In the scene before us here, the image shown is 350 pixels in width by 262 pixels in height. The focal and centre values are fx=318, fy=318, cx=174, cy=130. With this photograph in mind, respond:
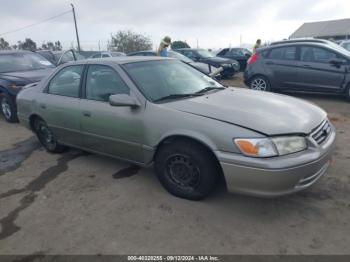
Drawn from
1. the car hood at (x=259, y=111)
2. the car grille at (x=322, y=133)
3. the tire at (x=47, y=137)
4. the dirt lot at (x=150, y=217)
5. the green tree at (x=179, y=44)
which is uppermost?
the green tree at (x=179, y=44)

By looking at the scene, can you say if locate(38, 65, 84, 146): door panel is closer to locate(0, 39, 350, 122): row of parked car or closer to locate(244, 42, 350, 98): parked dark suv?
locate(0, 39, 350, 122): row of parked car

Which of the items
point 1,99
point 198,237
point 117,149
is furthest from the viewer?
point 1,99

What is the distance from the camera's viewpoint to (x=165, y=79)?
3.94 metres

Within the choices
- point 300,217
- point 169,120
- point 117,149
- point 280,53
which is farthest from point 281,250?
point 280,53

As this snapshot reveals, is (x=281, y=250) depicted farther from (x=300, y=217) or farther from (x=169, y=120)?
(x=169, y=120)

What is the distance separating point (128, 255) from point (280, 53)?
751 cm

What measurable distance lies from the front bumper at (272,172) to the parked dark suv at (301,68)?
18.3 ft

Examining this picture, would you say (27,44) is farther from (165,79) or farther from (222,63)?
(165,79)

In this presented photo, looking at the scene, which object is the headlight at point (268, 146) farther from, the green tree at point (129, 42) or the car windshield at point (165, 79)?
the green tree at point (129, 42)

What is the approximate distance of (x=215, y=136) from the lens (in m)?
3.01

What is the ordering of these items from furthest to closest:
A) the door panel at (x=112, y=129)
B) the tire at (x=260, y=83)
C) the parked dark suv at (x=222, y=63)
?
the parked dark suv at (x=222, y=63), the tire at (x=260, y=83), the door panel at (x=112, y=129)

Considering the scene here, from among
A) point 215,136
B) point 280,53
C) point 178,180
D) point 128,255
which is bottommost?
point 128,255

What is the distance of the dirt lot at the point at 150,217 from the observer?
9.07ft

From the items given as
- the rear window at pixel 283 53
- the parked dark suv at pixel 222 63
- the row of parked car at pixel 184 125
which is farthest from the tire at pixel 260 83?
the row of parked car at pixel 184 125
